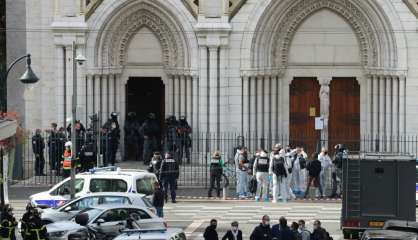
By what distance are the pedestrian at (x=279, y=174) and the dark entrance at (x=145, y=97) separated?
7.56 meters

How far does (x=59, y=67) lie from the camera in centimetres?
5119

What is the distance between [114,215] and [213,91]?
15.4 meters

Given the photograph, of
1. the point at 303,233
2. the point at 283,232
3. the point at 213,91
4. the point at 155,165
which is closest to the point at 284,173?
the point at 155,165

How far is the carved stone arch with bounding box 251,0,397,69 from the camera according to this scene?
50.7m

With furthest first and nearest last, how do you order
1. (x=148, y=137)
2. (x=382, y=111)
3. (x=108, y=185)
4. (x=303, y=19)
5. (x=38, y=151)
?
1. (x=303, y=19)
2. (x=382, y=111)
3. (x=148, y=137)
4. (x=38, y=151)
5. (x=108, y=185)

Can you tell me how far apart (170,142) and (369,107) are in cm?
672

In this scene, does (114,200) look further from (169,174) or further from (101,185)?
(169,174)

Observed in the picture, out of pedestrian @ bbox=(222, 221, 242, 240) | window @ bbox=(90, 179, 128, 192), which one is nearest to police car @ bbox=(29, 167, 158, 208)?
window @ bbox=(90, 179, 128, 192)

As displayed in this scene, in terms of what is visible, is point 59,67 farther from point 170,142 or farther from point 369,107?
point 369,107

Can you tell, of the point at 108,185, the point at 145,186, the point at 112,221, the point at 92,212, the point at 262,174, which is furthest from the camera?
the point at 262,174

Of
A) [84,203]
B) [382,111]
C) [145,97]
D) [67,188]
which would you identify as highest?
[145,97]

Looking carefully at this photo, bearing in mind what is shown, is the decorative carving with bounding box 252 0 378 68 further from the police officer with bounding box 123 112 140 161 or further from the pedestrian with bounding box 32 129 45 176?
the pedestrian with bounding box 32 129 45 176

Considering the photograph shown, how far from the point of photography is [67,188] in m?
42.1

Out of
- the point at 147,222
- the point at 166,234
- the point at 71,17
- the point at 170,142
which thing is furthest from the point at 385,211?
the point at 71,17
